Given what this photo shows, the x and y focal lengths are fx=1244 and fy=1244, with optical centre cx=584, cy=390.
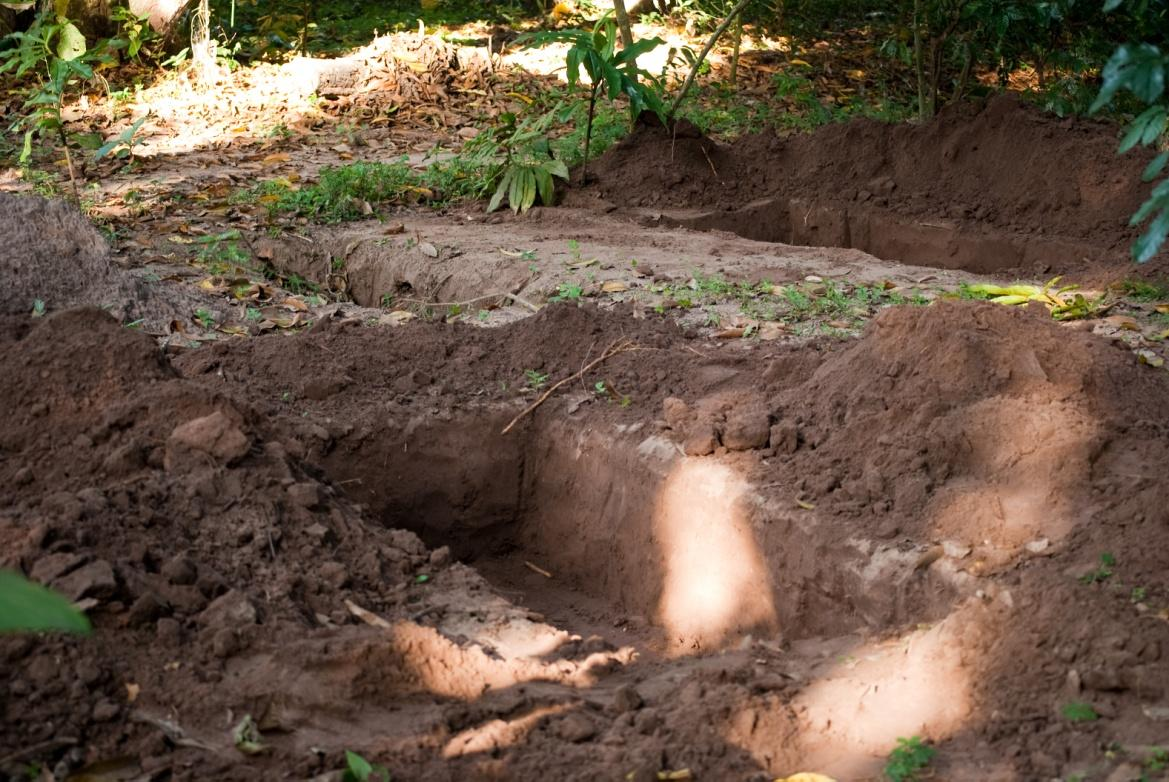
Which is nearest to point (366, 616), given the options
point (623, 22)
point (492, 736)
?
point (492, 736)

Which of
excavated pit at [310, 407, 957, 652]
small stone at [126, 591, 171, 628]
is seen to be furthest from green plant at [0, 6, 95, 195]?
small stone at [126, 591, 171, 628]

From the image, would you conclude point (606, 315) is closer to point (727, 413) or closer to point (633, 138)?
point (727, 413)

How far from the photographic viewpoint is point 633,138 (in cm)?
873

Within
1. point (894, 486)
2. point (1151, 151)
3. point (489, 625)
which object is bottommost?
point (489, 625)

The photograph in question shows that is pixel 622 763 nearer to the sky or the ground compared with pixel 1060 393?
nearer to the ground

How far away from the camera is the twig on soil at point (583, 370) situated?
488cm

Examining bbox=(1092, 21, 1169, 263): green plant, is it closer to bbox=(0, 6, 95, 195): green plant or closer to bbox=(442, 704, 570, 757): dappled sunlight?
bbox=(442, 704, 570, 757): dappled sunlight

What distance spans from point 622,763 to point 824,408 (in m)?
1.88

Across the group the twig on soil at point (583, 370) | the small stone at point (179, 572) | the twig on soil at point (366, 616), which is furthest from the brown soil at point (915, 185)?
the small stone at point (179, 572)

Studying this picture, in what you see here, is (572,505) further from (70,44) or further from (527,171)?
(70,44)

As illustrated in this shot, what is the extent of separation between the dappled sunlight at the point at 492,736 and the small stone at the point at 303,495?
1136 mm

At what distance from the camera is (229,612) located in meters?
3.19

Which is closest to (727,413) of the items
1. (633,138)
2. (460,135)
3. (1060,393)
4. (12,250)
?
(1060,393)

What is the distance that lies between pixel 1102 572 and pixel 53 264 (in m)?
4.57
